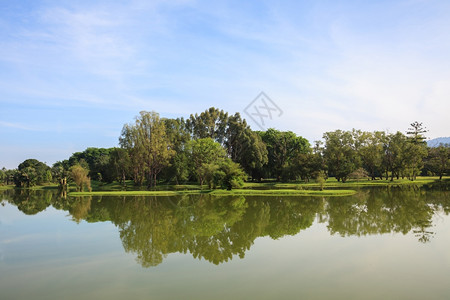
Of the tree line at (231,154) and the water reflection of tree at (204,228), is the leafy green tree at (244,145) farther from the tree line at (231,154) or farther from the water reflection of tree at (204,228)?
the water reflection of tree at (204,228)

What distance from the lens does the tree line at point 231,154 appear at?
163 feet

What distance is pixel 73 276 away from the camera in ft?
33.4

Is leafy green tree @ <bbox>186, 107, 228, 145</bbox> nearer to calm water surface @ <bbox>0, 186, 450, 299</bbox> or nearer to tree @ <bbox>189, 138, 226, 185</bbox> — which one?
tree @ <bbox>189, 138, 226, 185</bbox>

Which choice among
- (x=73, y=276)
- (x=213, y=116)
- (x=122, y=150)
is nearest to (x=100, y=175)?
(x=122, y=150)

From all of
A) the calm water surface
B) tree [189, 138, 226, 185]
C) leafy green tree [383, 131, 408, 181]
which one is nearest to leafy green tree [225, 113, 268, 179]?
tree [189, 138, 226, 185]

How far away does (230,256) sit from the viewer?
12.4 meters

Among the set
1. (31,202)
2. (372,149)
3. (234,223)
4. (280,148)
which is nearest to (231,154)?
(280,148)

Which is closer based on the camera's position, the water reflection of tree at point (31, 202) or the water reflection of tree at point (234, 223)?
the water reflection of tree at point (234, 223)

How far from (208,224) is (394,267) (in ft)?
35.6

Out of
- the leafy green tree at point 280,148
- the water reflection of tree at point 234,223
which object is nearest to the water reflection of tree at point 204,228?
the water reflection of tree at point 234,223

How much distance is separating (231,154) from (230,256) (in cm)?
5030

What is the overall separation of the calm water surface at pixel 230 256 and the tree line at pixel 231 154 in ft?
88.0

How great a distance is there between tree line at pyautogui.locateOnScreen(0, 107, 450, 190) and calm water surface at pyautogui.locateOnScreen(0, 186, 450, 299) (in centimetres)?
2681

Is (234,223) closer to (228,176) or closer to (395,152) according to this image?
(228,176)
